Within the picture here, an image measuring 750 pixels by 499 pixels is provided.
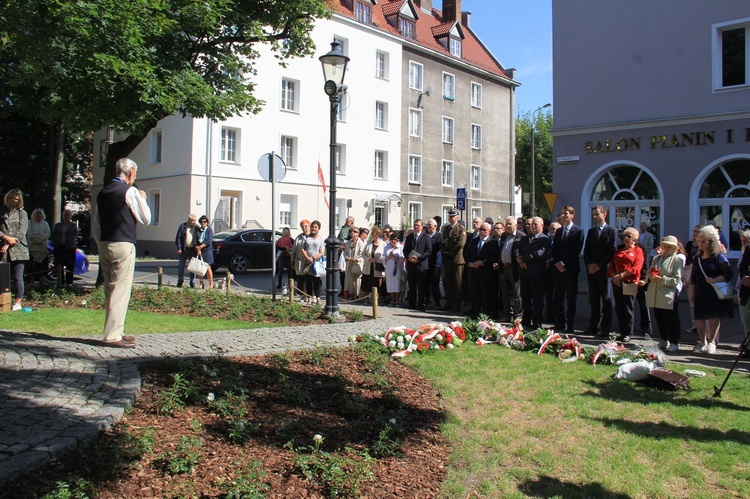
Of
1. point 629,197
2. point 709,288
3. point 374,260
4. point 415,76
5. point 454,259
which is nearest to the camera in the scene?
point 709,288

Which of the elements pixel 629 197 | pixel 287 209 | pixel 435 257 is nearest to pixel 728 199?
pixel 629 197

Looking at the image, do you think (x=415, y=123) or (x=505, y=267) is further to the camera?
(x=415, y=123)

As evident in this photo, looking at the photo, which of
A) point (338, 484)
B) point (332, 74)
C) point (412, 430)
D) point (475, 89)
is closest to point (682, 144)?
point (332, 74)

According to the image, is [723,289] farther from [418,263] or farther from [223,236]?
[223,236]

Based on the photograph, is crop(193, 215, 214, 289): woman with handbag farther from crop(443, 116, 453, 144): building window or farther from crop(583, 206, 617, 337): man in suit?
crop(443, 116, 453, 144): building window

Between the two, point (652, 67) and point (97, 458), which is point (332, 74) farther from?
point (652, 67)

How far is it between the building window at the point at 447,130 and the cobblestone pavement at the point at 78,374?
3525cm

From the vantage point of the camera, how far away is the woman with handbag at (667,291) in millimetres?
9320

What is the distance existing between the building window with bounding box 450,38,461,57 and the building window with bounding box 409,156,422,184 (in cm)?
897

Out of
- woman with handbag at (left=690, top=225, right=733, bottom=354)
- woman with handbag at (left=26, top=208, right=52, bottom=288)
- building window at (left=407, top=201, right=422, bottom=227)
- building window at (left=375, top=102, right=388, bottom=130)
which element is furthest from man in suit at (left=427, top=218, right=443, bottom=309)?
building window at (left=407, top=201, right=422, bottom=227)

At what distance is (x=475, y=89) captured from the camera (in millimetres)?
47094

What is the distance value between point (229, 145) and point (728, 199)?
24.0 m

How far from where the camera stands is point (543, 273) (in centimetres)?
1093

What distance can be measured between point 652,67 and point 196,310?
47.9 feet
